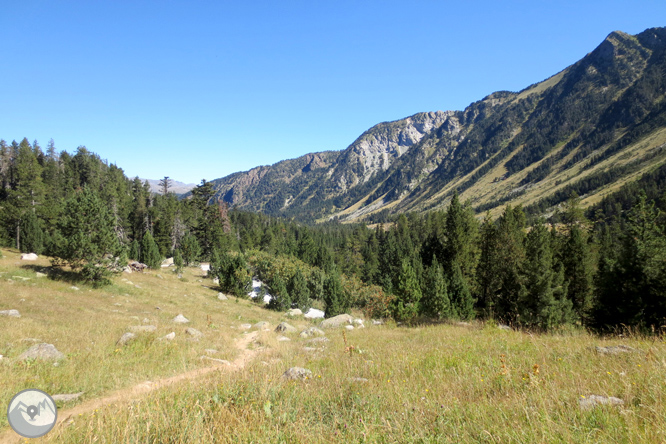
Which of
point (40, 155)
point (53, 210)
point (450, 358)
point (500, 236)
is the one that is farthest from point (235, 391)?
point (40, 155)

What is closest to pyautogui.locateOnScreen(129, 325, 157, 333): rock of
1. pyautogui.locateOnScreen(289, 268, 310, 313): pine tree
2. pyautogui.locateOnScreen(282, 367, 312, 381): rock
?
pyautogui.locateOnScreen(282, 367, 312, 381): rock

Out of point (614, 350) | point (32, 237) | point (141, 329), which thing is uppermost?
point (32, 237)

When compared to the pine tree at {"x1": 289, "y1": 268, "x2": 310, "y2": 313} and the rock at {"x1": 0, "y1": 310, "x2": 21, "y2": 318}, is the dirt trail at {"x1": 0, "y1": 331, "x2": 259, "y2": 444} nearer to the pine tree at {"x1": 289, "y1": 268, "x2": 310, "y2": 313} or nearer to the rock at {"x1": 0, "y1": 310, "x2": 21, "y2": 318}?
the rock at {"x1": 0, "y1": 310, "x2": 21, "y2": 318}

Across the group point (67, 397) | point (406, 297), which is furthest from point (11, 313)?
point (406, 297)

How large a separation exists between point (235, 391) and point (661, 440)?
5.58 metres

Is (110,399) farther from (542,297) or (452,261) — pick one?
(452,261)

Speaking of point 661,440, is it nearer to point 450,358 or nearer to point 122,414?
point 450,358

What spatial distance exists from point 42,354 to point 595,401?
13294 millimetres

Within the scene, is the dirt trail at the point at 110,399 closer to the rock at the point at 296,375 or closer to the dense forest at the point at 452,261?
the rock at the point at 296,375

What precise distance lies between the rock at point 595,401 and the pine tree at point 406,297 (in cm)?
2171

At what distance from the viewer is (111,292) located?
2383 cm

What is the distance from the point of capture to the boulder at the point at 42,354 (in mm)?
8374

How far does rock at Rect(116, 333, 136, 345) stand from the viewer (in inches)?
437

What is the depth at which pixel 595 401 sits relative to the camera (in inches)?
158
